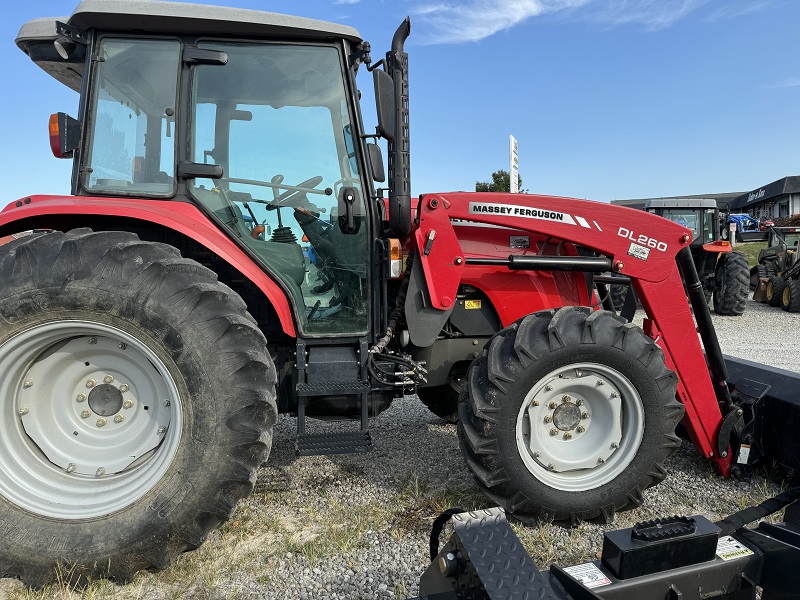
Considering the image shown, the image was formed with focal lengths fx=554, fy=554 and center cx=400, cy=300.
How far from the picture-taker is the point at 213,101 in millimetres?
2504

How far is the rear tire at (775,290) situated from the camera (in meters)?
11.1

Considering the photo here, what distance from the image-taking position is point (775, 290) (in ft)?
36.9

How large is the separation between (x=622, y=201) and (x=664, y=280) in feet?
108

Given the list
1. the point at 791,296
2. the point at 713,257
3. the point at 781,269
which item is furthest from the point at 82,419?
the point at 781,269

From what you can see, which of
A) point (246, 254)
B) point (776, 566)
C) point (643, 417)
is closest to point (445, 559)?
point (776, 566)

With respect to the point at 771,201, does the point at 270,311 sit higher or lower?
lower

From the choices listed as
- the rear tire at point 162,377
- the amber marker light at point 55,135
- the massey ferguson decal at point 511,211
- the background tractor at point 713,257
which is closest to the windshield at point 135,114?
the amber marker light at point 55,135

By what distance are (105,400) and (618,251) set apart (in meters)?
2.45

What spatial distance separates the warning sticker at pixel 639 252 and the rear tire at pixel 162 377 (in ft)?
6.02

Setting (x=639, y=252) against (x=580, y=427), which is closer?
(x=580, y=427)

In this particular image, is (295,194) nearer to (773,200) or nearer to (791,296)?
(791,296)

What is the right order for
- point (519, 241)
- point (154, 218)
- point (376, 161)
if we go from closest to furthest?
1. point (154, 218)
2. point (376, 161)
3. point (519, 241)

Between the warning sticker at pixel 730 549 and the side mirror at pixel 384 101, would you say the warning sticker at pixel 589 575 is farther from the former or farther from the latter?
the side mirror at pixel 384 101

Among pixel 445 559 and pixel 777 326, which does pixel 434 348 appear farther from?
pixel 777 326
